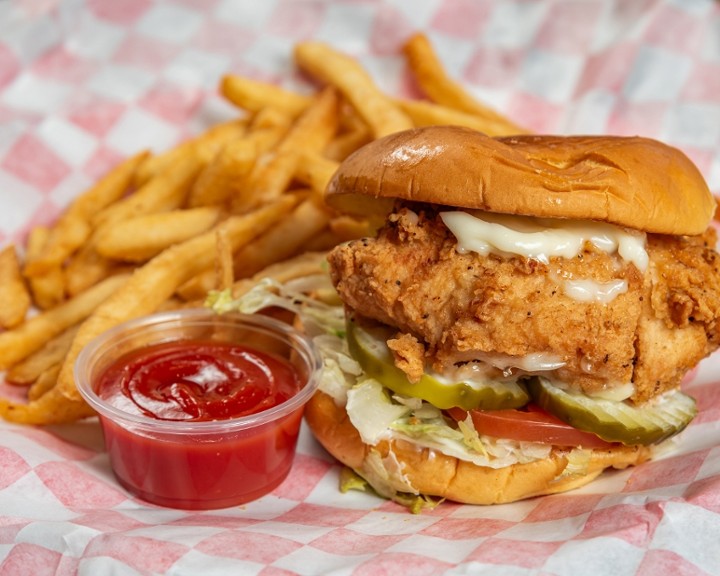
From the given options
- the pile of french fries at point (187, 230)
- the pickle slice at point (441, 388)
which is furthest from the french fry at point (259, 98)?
the pickle slice at point (441, 388)

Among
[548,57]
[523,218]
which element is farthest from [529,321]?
[548,57]

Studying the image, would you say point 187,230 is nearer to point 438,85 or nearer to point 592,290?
point 438,85

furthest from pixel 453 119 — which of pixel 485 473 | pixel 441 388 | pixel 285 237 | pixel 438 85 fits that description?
pixel 485 473

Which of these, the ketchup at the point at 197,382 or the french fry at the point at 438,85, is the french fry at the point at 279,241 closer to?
the ketchup at the point at 197,382

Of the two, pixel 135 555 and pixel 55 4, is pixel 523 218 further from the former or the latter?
pixel 55 4

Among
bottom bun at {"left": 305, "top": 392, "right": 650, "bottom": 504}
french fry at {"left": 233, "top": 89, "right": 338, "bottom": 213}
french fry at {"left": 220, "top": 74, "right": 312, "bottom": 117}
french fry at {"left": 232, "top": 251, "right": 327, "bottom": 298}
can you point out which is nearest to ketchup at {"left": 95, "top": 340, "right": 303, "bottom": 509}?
bottom bun at {"left": 305, "top": 392, "right": 650, "bottom": 504}

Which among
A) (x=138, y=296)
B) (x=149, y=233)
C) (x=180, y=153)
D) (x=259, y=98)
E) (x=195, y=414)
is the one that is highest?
(x=259, y=98)
